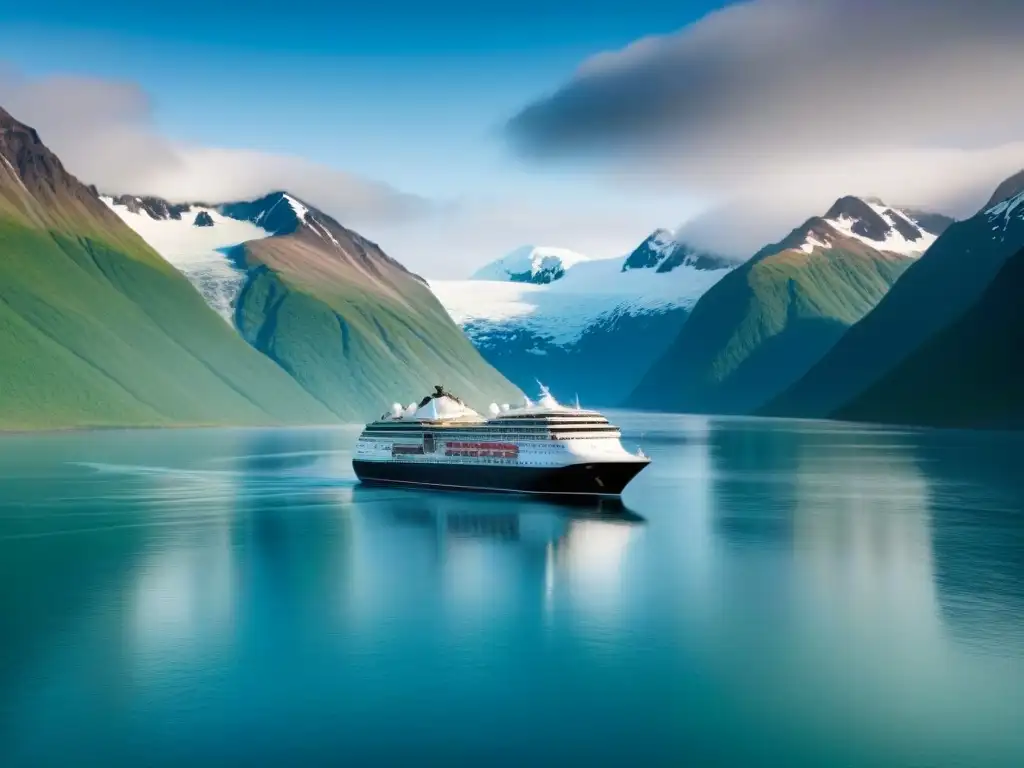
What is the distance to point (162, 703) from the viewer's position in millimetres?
30828

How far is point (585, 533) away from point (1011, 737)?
3960 centimetres

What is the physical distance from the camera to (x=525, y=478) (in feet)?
291

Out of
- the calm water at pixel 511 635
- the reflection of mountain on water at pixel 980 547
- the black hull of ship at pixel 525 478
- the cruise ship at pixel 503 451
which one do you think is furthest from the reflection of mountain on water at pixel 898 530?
the cruise ship at pixel 503 451

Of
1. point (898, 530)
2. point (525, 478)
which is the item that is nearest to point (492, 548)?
point (898, 530)

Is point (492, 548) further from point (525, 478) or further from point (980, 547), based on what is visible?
point (525, 478)

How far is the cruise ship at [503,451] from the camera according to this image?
85.9 meters

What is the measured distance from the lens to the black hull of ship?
8569 cm

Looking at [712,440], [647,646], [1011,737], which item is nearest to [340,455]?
[712,440]

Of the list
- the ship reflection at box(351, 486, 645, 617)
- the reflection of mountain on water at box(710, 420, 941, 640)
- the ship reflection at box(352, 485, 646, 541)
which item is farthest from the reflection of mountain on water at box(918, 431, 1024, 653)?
the ship reflection at box(352, 485, 646, 541)

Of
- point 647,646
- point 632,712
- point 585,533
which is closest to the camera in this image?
point 632,712

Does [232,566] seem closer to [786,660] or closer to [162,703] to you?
[162,703]

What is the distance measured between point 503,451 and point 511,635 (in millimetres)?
51308

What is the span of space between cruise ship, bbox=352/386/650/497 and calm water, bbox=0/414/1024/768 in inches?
230

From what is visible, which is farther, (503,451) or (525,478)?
(503,451)
